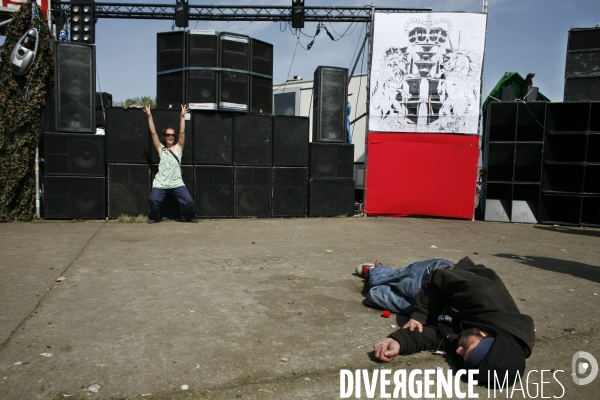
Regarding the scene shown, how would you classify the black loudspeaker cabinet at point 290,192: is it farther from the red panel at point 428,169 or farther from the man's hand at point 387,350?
the man's hand at point 387,350

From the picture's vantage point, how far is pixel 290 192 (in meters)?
8.70

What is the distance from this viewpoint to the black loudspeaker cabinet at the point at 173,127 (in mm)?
7984

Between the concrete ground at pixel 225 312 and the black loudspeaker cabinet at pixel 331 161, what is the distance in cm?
282

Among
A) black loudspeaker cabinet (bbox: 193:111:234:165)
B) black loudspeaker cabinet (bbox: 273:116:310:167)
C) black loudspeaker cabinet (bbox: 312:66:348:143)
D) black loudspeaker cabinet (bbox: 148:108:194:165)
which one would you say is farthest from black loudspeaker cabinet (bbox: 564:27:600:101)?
black loudspeaker cabinet (bbox: 148:108:194:165)

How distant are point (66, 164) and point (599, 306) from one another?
752 cm

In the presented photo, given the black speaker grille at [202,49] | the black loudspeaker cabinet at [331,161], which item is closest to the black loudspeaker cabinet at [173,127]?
the black speaker grille at [202,49]

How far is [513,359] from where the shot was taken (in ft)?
7.10

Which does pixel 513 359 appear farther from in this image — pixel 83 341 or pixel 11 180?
pixel 11 180

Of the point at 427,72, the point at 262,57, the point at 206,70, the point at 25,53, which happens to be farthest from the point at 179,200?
the point at 427,72

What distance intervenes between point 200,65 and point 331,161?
3.01 metres

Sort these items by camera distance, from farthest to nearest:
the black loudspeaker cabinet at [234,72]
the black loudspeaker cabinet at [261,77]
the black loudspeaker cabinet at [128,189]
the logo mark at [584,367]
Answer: the black loudspeaker cabinet at [261,77] < the black loudspeaker cabinet at [234,72] < the black loudspeaker cabinet at [128,189] < the logo mark at [584,367]

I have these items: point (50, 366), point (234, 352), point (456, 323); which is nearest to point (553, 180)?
point (456, 323)

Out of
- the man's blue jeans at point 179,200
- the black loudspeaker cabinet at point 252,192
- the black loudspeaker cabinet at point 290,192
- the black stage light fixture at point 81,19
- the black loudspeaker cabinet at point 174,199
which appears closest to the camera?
the man's blue jeans at point 179,200

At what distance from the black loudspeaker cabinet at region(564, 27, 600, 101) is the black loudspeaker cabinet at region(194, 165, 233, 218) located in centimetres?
669
